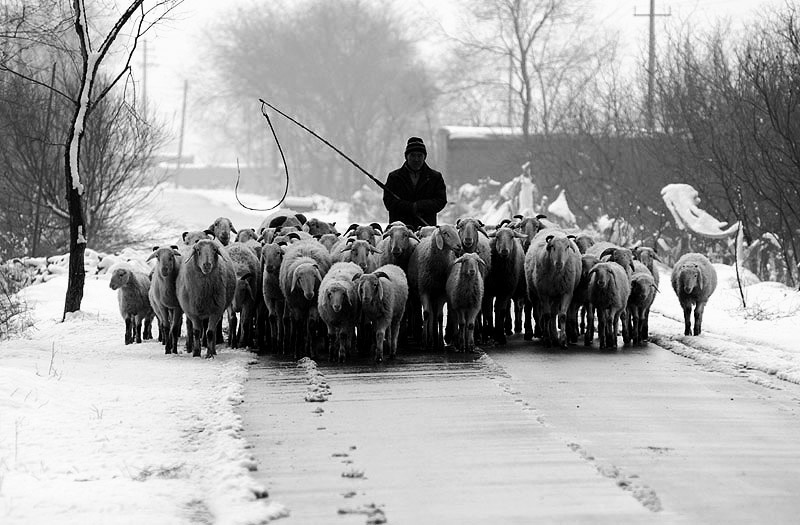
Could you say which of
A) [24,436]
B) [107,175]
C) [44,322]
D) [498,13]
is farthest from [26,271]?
[498,13]

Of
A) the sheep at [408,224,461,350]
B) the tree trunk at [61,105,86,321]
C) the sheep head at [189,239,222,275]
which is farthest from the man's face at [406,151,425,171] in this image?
the tree trunk at [61,105,86,321]

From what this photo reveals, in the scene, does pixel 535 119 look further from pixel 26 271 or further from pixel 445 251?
pixel 445 251

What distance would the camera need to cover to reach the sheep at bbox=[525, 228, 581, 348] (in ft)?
49.4

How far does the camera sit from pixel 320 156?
291 feet

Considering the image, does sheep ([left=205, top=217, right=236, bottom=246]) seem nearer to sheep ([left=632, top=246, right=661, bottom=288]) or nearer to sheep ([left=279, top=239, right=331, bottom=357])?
sheep ([left=279, top=239, right=331, bottom=357])

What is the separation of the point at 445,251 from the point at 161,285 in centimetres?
377

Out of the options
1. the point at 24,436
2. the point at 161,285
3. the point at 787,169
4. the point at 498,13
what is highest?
the point at 498,13

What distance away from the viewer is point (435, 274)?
15094mm

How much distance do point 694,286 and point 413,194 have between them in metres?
4.95

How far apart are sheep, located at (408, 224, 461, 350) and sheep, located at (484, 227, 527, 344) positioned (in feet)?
3.03

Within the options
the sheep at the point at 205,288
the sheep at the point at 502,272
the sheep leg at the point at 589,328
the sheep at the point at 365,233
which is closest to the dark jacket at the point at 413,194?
the sheep at the point at 365,233

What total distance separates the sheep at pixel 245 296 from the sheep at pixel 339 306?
199 centimetres

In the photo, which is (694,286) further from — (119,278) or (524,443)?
(119,278)

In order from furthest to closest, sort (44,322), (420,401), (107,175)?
1. (107,175)
2. (44,322)
3. (420,401)
